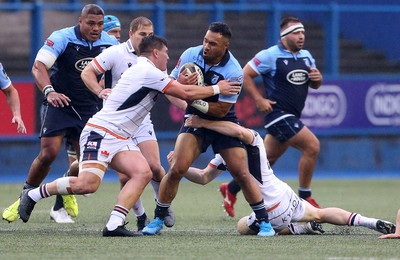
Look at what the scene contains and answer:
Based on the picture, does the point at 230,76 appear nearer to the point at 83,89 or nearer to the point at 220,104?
the point at 220,104

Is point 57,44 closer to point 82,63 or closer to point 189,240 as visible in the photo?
point 82,63

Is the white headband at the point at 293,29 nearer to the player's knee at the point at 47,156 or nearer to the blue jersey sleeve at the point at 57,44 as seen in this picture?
the blue jersey sleeve at the point at 57,44

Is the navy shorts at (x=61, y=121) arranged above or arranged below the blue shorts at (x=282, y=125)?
above

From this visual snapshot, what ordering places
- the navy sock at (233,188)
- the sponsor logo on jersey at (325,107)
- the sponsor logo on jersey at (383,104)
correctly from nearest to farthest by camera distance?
1. the navy sock at (233,188)
2. the sponsor logo on jersey at (325,107)
3. the sponsor logo on jersey at (383,104)

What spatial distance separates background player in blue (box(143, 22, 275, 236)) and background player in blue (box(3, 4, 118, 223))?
1.57 m

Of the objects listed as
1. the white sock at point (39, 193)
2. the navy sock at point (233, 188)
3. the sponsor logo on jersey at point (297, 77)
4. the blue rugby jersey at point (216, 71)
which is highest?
the blue rugby jersey at point (216, 71)

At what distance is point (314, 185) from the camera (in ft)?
62.2

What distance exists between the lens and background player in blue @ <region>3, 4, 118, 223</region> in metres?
11.7

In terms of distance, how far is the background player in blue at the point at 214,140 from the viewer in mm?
10469

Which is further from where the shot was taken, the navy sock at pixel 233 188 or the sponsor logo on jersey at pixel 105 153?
the navy sock at pixel 233 188

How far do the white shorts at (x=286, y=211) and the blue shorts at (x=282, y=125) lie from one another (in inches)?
123

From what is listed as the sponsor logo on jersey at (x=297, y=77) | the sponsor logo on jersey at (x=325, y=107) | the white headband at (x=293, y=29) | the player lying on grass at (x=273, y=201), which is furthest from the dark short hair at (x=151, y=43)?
the sponsor logo on jersey at (x=325, y=107)

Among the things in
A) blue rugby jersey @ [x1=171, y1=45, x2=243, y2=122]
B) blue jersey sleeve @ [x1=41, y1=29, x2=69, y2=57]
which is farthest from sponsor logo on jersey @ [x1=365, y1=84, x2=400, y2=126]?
blue rugby jersey @ [x1=171, y1=45, x2=243, y2=122]

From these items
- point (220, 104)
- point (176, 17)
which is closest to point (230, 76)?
point (220, 104)
